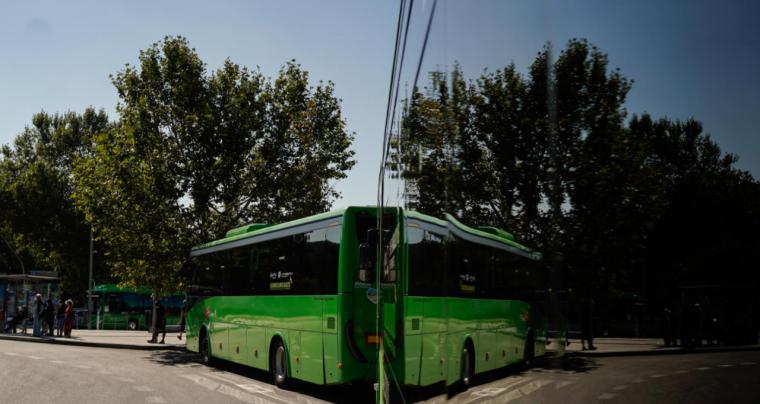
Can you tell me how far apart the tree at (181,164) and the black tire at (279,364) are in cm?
1207

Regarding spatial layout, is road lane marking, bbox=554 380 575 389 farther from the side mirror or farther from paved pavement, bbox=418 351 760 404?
the side mirror

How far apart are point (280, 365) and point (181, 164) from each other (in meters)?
13.5

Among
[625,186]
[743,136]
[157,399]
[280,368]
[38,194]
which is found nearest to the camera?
[743,136]

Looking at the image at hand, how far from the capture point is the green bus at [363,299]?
2016 millimetres

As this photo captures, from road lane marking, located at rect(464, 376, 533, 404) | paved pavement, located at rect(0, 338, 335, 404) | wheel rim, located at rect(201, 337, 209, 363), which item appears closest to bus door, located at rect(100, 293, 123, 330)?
paved pavement, located at rect(0, 338, 335, 404)

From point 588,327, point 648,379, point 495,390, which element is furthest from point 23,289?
point 648,379

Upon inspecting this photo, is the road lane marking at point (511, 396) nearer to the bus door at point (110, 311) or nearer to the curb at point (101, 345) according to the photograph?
the curb at point (101, 345)

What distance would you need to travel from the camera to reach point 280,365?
14156mm

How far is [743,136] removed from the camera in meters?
0.96

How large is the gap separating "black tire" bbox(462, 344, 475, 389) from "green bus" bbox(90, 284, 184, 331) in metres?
47.5

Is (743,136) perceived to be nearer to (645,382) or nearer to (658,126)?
(658,126)

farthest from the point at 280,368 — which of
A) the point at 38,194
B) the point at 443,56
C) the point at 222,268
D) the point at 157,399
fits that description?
the point at 38,194

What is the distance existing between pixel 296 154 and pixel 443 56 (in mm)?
26336

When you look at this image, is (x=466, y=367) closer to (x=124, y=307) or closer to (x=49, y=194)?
(x=124, y=307)
